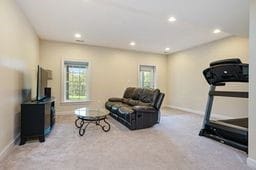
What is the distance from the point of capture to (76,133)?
3.55m

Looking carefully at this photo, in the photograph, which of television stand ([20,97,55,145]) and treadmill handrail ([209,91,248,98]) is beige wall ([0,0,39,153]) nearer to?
television stand ([20,97,55,145])

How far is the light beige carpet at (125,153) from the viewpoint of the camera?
2193mm

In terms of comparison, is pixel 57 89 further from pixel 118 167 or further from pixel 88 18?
pixel 118 167

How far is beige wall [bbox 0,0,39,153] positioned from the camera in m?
2.39

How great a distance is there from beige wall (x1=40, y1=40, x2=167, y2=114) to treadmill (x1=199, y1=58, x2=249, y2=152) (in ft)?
12.6

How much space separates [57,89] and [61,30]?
2155 mm

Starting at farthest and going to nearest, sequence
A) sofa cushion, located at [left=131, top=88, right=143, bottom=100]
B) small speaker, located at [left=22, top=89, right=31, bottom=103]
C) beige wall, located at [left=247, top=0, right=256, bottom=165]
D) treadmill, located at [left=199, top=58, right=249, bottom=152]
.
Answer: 1. sofa cushion, located at [left=131, top=88, right=143, bottom=100]
2. small speaker, located at [left=22, top=89, right=31, bottom=103]
3. treadmill, located at [left=199, top=58, right=249, bottom=152]
4. beige wall, located at [left=247, top=0, right=256, bottom=165]

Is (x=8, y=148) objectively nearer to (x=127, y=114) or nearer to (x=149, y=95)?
(x=127, y=114)

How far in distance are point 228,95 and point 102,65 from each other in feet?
14.9

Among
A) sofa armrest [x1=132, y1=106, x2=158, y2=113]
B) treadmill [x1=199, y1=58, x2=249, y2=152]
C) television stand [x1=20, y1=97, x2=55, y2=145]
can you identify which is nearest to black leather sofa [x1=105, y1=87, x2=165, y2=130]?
sofa armrest [x1=132, y1=106, x2=158, y2=113]

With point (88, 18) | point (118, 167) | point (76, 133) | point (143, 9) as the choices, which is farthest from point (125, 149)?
point (88, 18)

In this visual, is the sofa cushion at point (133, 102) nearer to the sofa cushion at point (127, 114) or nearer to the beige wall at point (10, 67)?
the sofa cushion at point (127, 114)

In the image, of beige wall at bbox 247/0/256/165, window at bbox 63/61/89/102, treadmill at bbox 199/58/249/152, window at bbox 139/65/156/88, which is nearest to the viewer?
beige wall at bbox 247/0/256/165

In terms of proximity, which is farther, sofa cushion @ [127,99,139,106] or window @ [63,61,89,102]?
window @ [63,61,89,102]
